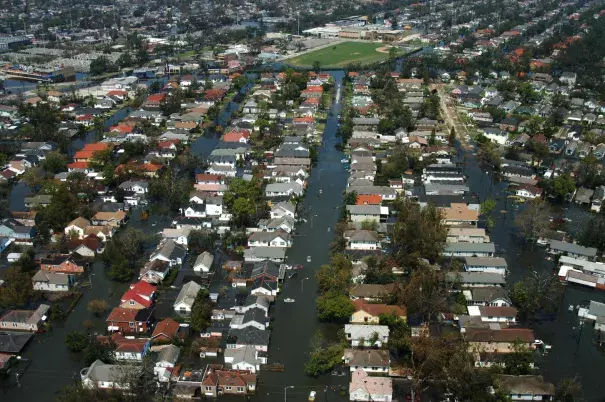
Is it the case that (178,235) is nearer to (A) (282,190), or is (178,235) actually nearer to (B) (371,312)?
(A) (282,190)

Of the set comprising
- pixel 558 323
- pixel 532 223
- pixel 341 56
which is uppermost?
pixel 532 223

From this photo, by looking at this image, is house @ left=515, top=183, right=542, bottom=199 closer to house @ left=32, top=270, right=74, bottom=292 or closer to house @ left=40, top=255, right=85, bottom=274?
house @ left=40, top=255, right=85, bottom=274

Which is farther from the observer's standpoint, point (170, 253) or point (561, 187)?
point (561, 187)

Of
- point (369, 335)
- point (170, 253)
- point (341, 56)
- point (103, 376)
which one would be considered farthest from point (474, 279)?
point (341, 56)

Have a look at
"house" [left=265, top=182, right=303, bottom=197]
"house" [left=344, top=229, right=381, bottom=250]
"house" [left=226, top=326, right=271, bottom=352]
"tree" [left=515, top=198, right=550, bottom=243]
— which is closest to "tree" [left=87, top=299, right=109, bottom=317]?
"house" [left=226, top=326, right=271, bottom=352]

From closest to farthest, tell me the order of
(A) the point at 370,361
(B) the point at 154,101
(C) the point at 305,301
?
1. (A) the point at 370,361
2. (C) the point at 305,301
3. (B) the point at 154,101

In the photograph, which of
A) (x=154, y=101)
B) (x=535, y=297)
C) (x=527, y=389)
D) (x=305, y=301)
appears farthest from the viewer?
(x=154, y=101)
